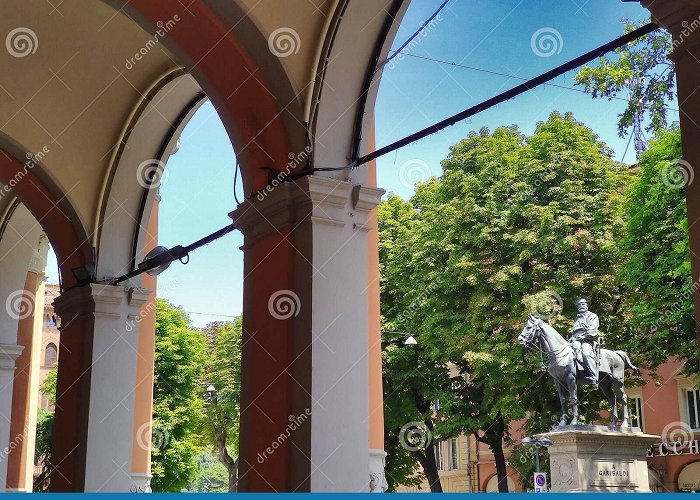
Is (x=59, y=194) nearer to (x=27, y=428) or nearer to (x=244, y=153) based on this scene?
(x=244, y=153)

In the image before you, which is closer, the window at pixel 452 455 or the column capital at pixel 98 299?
the column capital at pixel 98 299

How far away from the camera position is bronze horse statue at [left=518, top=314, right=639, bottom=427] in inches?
609
